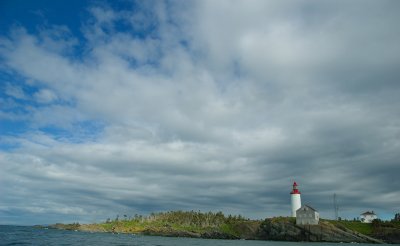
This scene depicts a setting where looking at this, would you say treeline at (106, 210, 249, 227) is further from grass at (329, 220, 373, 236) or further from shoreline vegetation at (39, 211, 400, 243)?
grass at (329, 220, 373, 236)

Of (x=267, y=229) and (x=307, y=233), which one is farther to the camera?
(x=267, y=229)

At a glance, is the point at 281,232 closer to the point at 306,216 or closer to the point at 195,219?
the point at 306,216

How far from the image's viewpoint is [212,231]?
148625mm

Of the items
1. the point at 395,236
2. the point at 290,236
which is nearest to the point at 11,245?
the point at 290,236

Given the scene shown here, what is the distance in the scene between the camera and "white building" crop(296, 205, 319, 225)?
121662mm

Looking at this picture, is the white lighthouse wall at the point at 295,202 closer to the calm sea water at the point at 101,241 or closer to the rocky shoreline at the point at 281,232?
the rocky shoreline at the point at 281,232

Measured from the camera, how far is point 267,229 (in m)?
130

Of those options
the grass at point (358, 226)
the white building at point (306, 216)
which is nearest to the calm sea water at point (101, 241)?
the white building at point (306, 216)

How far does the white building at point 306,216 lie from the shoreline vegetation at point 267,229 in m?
1.94

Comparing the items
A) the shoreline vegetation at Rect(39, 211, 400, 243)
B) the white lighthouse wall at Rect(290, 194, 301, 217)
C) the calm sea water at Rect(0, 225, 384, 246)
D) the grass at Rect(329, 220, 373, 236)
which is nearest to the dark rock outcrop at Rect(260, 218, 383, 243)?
the shoreline vegetation at Rect(39, 211, 400, 243)

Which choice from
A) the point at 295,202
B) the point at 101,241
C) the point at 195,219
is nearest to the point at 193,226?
the point at 195,219

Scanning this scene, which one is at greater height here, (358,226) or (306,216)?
(306,216)

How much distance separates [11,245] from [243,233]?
9947 cm

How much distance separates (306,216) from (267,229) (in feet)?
50.9
